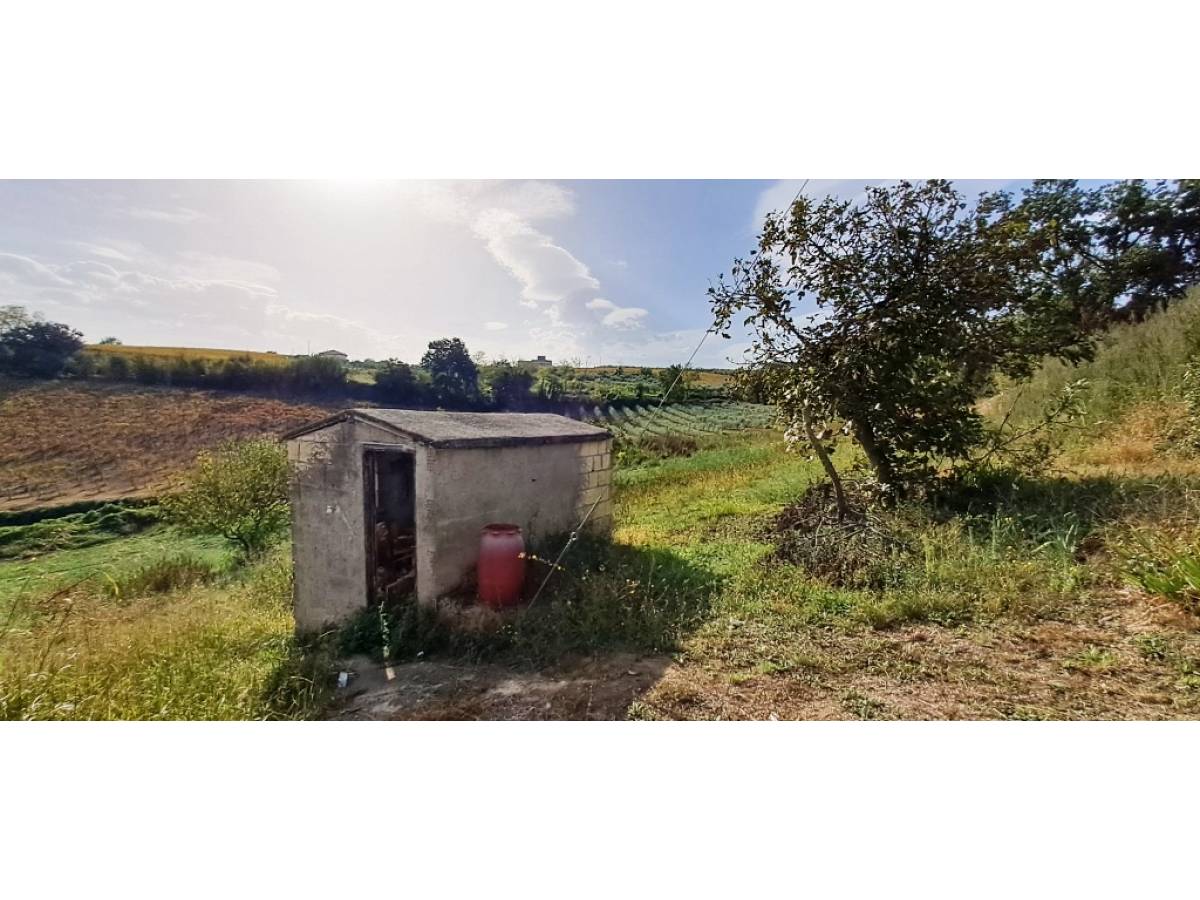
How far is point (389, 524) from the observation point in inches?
181

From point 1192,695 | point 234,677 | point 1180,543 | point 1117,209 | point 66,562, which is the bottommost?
point 66,562

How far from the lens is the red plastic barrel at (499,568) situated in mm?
3797

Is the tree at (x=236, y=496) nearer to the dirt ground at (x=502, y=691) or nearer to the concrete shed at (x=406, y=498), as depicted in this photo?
the concrete shed at (x=406, y=498)

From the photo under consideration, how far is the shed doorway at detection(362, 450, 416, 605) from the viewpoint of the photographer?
13.6ft

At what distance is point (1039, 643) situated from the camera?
2.66 m

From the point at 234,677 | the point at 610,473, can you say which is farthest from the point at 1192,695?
the point at 234,677

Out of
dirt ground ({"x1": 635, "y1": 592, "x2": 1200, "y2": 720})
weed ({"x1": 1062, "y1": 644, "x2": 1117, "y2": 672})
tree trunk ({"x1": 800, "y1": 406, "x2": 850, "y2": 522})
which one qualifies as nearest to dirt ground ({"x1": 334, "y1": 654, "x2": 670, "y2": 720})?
dirt ground ({"x1": 635, "y1": 592, "x2": 1200, "y2": 720})

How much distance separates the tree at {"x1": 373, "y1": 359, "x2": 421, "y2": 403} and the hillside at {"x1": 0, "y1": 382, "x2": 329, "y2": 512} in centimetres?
142

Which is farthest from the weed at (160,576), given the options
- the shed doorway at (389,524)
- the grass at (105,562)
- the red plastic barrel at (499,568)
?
the red plastic barrel at (499,568)

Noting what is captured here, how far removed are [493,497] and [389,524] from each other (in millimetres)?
1265

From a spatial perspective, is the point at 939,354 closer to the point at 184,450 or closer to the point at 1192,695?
the point at 1192,695

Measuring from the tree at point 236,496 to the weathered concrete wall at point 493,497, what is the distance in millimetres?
5965

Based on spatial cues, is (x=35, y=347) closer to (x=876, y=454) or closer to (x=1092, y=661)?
(x=876, y=454)

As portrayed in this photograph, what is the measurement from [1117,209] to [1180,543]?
1365cm
